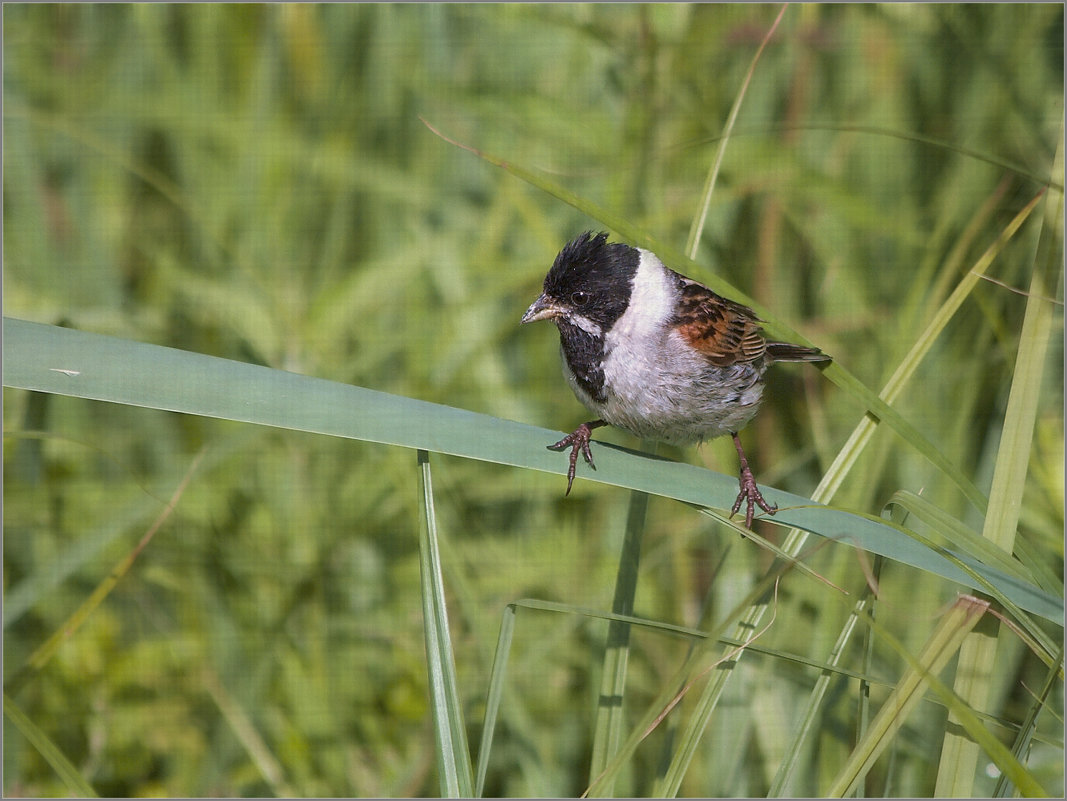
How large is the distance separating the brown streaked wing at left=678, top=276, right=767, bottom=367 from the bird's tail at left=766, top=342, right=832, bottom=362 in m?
0.01

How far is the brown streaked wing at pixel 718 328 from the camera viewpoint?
1039mm

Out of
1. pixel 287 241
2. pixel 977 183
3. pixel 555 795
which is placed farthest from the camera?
pixel 287 241

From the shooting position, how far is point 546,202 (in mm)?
1255

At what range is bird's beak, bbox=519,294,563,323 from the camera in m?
0.95

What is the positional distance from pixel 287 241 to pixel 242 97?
0.24 m

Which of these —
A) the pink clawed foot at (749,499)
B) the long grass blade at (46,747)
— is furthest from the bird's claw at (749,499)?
the long grass blade at (46,747)

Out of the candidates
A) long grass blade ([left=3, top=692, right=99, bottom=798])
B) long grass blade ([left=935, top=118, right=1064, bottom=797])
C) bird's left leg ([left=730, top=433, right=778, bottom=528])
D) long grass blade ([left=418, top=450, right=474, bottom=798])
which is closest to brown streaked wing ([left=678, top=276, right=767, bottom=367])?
bird's left leg ([left=730, top=433, right=778, bottom=528])

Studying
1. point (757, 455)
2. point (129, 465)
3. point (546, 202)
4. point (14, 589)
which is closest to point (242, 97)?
point (546, 202)

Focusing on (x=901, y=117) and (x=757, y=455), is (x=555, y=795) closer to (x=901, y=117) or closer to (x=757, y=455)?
(x=757, y=455)

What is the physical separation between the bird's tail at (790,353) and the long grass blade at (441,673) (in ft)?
1.77

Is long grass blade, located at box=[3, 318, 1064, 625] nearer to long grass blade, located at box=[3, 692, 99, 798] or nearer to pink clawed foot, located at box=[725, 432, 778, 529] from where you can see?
pink clawed foot, located at box=[725, 432, 778, 529]

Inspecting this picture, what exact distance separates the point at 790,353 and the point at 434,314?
564 mm

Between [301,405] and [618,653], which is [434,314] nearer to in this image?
[301,405]

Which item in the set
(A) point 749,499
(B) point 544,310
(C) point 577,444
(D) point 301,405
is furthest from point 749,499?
(D) point 301,405
